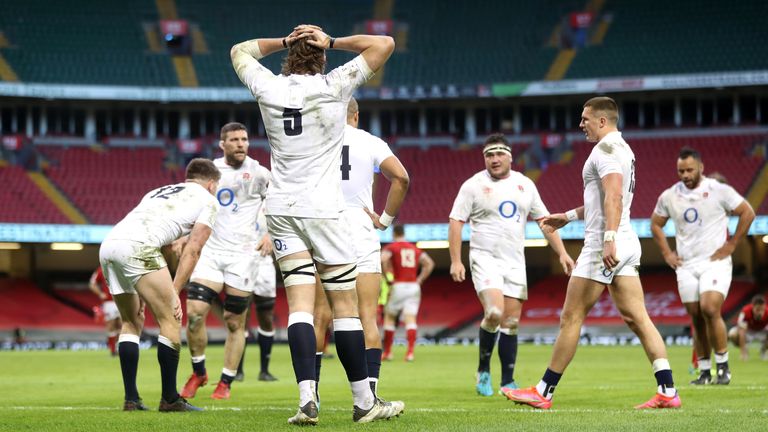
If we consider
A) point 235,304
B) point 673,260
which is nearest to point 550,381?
point 235,304

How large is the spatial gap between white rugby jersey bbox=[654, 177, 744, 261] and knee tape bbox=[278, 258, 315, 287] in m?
6.66

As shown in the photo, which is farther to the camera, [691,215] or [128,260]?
[691,215]

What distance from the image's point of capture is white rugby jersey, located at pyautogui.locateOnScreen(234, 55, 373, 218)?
6852mm

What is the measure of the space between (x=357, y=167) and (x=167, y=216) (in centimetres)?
166

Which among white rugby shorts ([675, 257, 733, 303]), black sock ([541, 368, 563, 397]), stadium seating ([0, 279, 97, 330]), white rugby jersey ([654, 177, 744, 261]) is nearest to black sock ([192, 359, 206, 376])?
black sock ([541, 368, 563, 397])

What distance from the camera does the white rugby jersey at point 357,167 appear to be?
28.2 feet

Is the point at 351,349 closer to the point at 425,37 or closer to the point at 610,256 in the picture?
the point at 610,256

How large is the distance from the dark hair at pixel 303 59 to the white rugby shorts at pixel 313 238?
101cm

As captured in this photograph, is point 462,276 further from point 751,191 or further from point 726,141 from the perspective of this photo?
point 726,141

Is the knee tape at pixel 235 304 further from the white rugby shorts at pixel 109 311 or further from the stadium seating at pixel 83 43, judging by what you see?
the stadium seating at pixel 83 43

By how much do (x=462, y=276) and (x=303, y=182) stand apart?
3813 millimetres

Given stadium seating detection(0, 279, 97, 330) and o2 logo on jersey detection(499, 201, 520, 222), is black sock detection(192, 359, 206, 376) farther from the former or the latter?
stadium seating detection(0, 279, 97, 330)

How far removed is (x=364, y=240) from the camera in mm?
8688

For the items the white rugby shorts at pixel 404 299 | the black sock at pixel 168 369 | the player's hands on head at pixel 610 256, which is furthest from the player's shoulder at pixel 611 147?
the white rugby shorts at pixel 404 299
